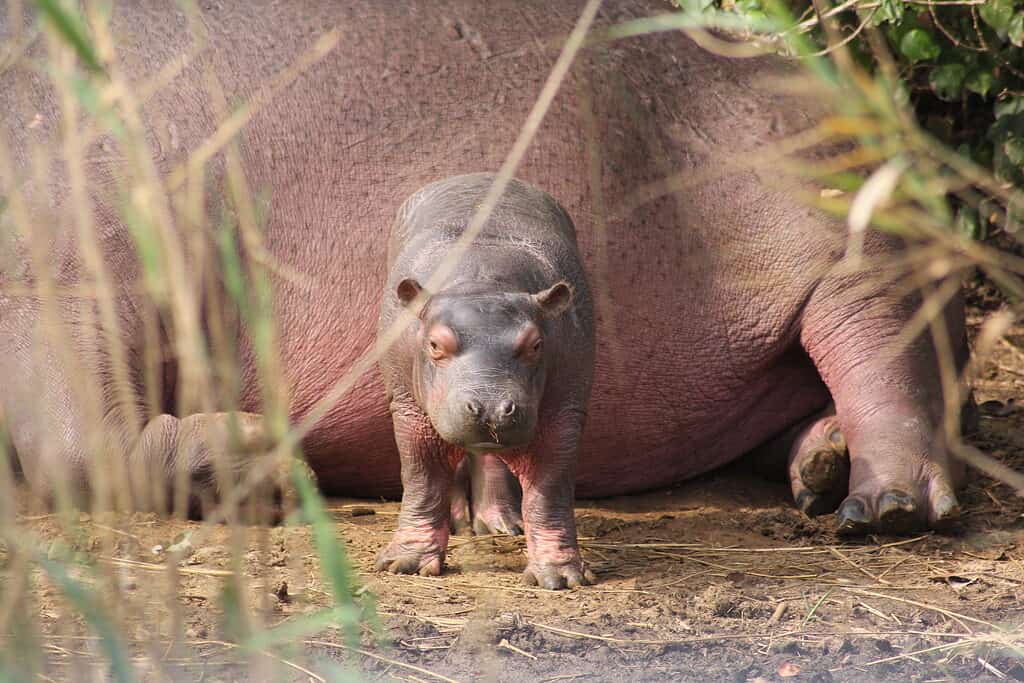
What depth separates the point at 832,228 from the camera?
15.9ft

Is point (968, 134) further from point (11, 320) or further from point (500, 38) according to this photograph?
point (11, 320)

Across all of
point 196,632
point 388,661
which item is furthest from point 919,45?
point 196,632

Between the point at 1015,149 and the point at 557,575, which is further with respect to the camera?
the point at 1015,149

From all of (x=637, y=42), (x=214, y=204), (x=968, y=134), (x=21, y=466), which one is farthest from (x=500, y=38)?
(x=968, y=134)

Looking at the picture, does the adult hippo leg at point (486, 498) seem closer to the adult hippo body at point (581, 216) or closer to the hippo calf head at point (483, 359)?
the adult hippo body at point (581, 216)

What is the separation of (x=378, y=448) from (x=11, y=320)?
115 cm

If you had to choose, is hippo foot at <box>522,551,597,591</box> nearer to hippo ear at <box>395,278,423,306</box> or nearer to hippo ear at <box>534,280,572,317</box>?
hippo ear at <box>534,280,572,317</box>

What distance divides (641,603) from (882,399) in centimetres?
131

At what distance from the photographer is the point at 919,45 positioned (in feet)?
17.6

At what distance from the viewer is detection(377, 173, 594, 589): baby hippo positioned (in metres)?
3.53

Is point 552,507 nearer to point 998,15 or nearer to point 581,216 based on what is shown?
point 581,216

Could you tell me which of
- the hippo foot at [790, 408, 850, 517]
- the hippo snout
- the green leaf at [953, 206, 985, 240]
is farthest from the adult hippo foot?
the green leaf at [953, 206, 985, 240]

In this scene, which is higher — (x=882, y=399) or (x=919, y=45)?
(x=919, y=45)

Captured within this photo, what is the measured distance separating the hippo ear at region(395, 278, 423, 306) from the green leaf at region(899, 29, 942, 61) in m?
2.53
